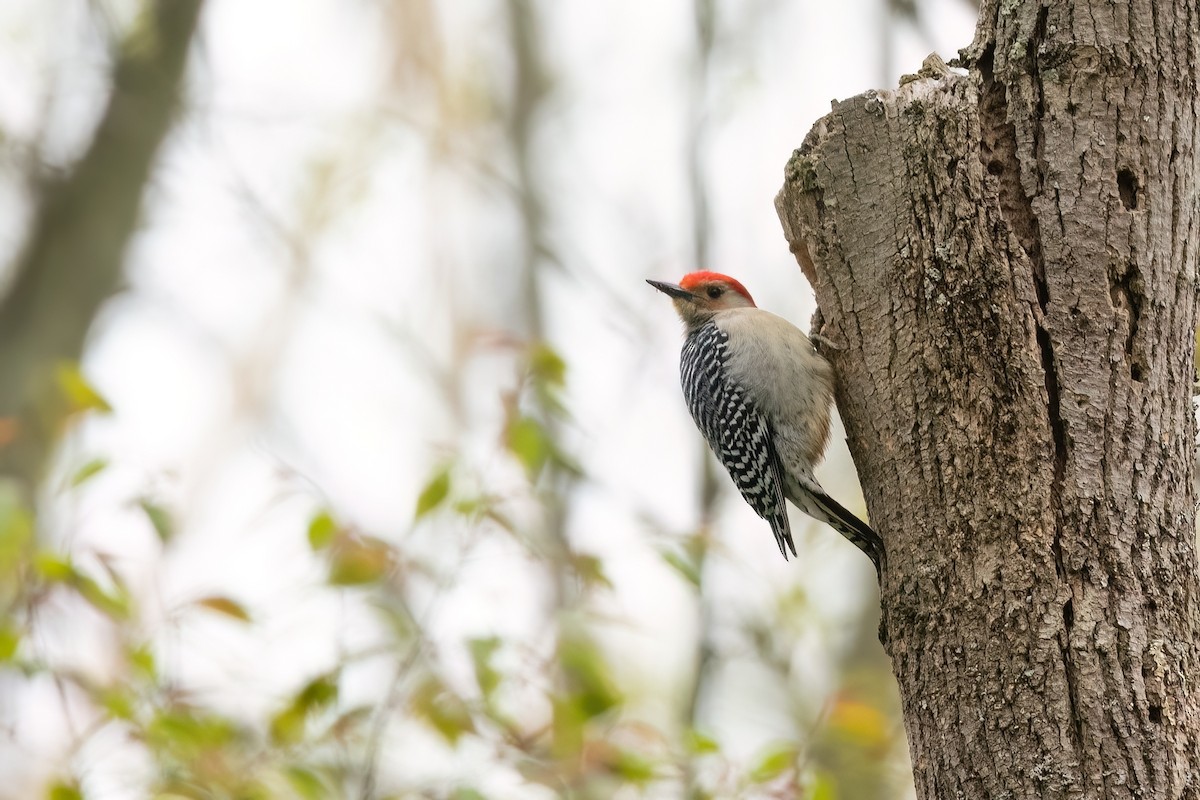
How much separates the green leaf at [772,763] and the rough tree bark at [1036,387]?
164 centimetres

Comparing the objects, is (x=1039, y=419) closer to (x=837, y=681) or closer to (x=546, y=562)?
(x=546, y=562)

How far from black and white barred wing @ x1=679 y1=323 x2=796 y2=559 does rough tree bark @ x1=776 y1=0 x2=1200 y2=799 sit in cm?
156

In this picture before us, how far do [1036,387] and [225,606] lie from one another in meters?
3.06

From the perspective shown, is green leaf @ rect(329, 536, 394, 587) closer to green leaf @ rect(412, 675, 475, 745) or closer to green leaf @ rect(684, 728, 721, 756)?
green leaf @ rect(412, 675, 475, 745)

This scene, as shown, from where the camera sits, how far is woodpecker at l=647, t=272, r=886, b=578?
179 inches

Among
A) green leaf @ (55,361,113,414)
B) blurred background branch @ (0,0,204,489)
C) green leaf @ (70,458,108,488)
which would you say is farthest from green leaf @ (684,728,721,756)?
blurred background branch @ (0,0,204,489)

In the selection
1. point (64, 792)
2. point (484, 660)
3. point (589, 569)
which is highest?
point (589, 569)

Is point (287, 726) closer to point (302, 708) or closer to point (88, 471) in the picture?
point (302, 708)

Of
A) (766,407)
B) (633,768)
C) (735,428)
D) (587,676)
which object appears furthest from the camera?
(735,428)

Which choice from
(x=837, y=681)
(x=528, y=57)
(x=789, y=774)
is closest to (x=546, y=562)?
(x=789, y=774)

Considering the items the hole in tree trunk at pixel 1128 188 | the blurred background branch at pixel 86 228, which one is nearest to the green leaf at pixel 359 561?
the blurred background branch at pixel 86 228

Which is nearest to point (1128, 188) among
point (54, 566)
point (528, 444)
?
point (528, 444)

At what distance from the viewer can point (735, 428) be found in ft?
16.7

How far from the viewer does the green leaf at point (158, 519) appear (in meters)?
4.37
